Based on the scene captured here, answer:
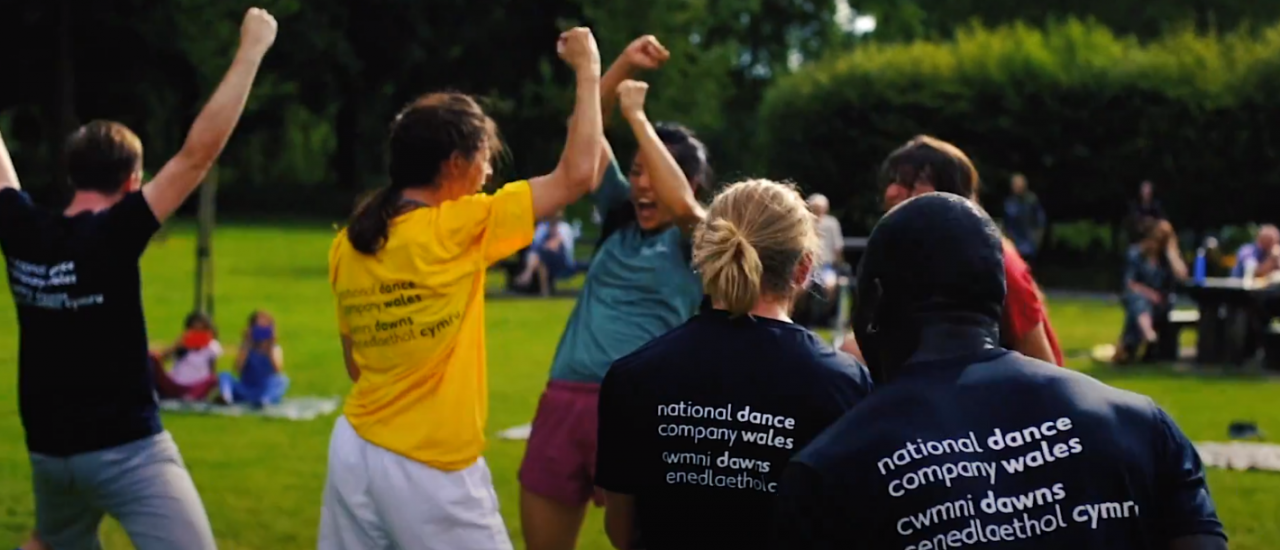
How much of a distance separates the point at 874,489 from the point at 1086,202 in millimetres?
28054

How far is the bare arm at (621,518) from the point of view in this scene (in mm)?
3807

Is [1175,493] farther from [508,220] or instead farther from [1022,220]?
[1022,220]

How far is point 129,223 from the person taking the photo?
4.82m

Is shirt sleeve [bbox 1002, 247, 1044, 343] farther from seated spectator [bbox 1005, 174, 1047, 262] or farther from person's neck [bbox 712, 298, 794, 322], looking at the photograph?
seated spectator [bbox 1005, 174, 1047, 262]

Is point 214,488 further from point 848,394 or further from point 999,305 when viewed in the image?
point 999,305

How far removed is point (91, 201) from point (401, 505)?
144 cm

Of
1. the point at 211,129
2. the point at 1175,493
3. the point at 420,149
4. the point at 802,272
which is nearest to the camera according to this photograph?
the point at 1175,493

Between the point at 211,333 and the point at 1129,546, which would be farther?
the point at 211,333

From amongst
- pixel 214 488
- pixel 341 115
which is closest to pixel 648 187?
pixel 214 488

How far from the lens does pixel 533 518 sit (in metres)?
5.64

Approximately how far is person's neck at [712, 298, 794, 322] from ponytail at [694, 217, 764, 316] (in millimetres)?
15

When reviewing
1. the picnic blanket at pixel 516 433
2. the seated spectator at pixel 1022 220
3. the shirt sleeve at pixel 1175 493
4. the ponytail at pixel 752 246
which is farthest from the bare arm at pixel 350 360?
the seated spectator at pixel 1022 220

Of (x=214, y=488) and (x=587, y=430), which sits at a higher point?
(x=587, y=430)

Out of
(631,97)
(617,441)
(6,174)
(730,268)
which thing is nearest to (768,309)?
(730,268)
